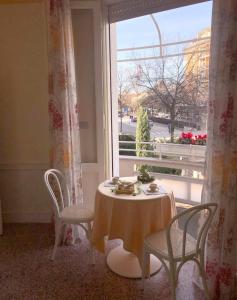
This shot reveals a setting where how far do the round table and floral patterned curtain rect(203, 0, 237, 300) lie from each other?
376 mm

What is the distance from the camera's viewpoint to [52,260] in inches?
109

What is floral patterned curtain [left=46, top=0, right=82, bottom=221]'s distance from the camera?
281 centimetres

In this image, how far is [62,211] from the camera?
Answer: 280cm

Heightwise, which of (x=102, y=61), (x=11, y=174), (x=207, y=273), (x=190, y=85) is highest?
(x=102, y=61)

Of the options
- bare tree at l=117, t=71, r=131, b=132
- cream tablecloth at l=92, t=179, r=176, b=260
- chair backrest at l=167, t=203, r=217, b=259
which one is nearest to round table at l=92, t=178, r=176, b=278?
cream tablecloth at l=92, t=179, r=176, b=260

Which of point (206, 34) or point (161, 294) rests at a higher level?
point (206, 34)

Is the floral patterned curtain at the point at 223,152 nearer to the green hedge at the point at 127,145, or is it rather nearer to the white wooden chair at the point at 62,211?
the white wooden chair at the point at 62,211

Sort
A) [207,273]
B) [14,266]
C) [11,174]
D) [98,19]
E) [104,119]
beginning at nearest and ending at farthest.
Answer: [207,273] → [14,266] → [98,19] → [104,119] → [11,174]

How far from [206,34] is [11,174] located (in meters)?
2.85

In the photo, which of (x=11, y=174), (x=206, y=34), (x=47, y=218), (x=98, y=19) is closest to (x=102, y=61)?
(x=98, y=19)

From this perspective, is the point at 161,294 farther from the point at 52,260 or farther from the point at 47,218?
the point at 47,218

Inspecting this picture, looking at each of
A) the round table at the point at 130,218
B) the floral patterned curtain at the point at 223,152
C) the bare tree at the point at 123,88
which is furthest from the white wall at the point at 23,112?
the floral patterned curtain at the point at 223,152

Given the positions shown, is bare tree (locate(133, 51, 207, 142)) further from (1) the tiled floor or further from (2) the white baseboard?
(2) the white baseboard

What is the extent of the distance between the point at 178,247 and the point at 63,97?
1752 millimetres
